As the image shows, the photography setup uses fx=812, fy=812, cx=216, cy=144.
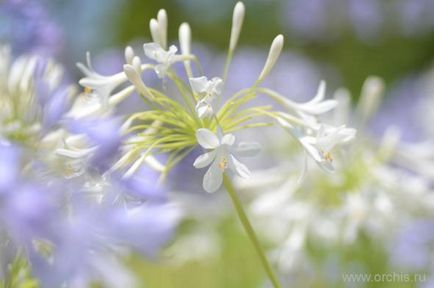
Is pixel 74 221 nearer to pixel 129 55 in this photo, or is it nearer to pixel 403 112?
pixel 129 55

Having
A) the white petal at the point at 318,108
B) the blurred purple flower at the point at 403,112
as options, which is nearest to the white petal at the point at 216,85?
the white petal at the point at 318,108

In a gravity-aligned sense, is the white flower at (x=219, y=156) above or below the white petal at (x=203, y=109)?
below

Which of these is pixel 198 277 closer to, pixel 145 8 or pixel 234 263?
pixel 234 263

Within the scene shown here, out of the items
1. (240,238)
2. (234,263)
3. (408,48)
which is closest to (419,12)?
(408,48)

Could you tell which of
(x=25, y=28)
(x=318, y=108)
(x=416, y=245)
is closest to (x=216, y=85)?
(x=318, y=108)

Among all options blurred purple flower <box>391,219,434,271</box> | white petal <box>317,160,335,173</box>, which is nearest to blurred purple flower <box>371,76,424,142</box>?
blurred purple flower <box>391,219,434,271</box>

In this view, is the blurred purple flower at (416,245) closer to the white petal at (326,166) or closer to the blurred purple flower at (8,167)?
the white petal at (326,166)
